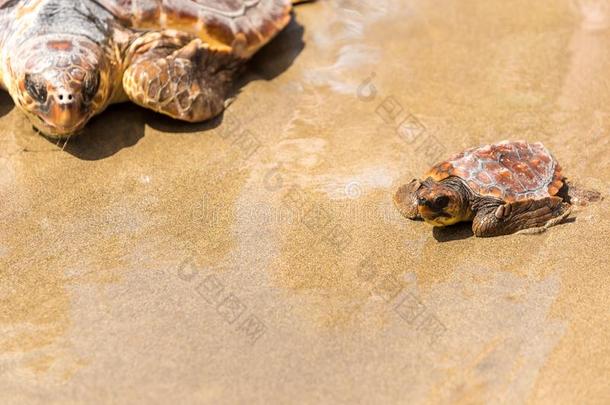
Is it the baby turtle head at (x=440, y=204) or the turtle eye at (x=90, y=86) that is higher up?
the baby turtle head at (x=440, y=204)

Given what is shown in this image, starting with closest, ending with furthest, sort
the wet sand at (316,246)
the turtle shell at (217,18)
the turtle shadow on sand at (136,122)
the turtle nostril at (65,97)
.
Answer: the wet sand at (316,246) < the turtle nostril at (65,97) < the turtle shadow on sand at (136,122) < the turtle shell at (217,18)

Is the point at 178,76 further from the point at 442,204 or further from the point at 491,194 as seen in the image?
the point at 491,194

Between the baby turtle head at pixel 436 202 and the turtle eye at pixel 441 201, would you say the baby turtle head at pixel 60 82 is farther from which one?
the turtle eye at pixel 441 201

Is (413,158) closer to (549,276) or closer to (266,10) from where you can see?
(549,276)

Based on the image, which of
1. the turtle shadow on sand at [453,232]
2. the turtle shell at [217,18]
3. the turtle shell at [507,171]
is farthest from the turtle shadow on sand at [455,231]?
the turtle shell at [217,18]

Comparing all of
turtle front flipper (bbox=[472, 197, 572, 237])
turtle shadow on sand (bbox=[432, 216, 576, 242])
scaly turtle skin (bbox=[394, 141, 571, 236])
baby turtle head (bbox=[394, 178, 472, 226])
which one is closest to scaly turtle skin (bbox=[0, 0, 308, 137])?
baby turtle head (bbox=[394, 178, 472, 226])

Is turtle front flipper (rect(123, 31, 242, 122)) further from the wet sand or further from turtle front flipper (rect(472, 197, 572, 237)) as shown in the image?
turtle front flipper (rect(472, 197, 572, 237))
